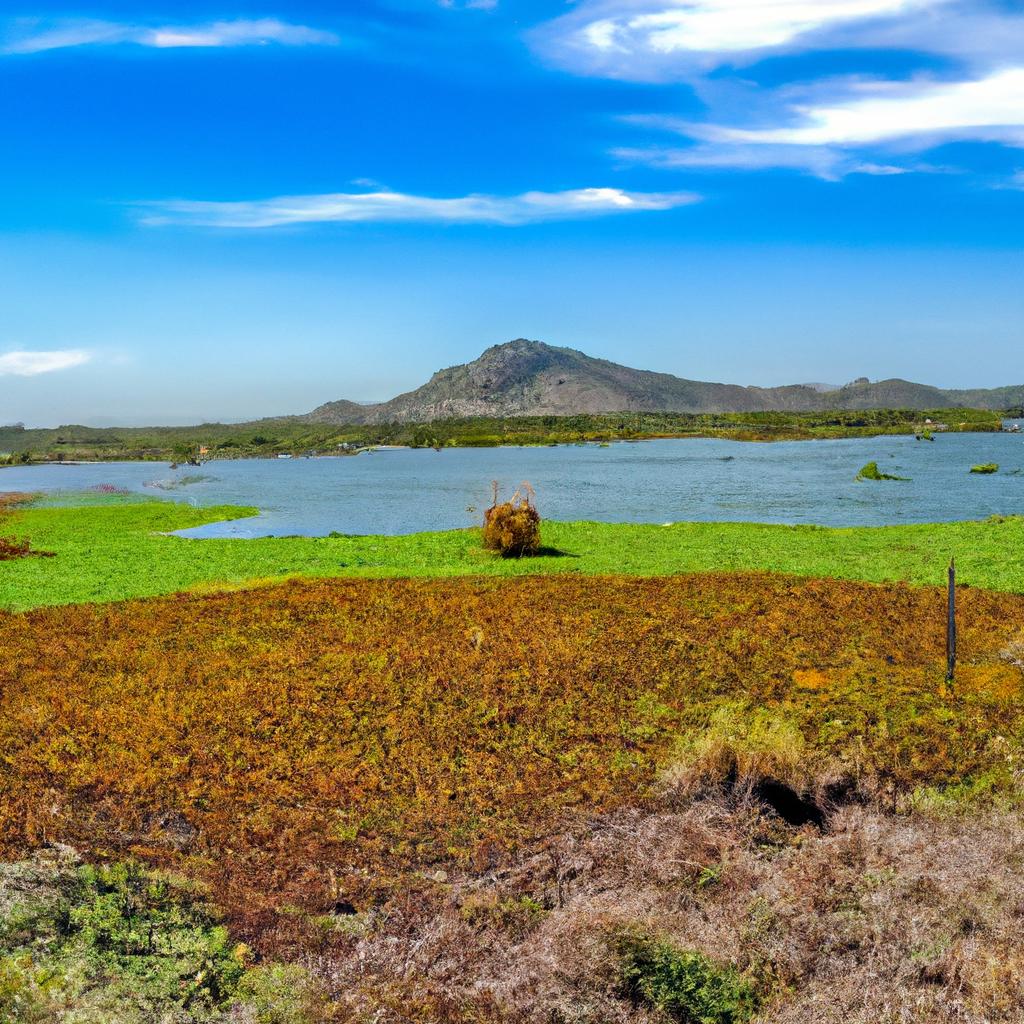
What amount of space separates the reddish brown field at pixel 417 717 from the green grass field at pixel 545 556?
4970 millimetres

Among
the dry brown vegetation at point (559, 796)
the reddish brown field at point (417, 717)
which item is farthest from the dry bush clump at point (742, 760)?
the reddish brown field at point (417, 717)

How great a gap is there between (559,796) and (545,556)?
20.4 metres

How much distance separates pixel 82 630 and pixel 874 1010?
18885 mm

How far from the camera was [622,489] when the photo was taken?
69.9m

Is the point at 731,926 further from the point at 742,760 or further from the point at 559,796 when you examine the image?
the point at 742,760

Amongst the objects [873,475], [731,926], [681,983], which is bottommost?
[681,983]

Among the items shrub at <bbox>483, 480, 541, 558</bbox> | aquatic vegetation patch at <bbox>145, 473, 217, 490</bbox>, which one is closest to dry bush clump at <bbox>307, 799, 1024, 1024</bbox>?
shrub at <bbox>483, 480, 541, 558</bbox>

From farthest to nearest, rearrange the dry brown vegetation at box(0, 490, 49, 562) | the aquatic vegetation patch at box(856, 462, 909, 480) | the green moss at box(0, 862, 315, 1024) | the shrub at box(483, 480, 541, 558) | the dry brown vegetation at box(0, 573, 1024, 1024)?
the aquatic vegetation patch at box(856, 462, 909, 480), the dry brown vegetation at box(0, 490, 49, 562), the shrub at box(483, 480, 541, 558), the dry brown vegetation at box(0, 573, 1024, 1024), the green moss at box(0, 862, 315, 1024)

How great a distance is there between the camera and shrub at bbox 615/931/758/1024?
23.3 feet

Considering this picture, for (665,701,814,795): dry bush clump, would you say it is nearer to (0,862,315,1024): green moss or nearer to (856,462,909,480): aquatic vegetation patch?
(0,862,315,1024): green moss

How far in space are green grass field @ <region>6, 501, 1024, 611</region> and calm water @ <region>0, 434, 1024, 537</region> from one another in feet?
26.3

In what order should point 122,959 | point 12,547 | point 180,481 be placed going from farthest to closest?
point 180,481, point 12,547, point 122,959

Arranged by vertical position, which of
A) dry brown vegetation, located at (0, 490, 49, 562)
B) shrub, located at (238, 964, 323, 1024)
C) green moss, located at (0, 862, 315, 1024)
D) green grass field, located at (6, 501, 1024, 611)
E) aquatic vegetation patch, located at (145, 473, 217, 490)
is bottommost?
shrub, located at (238, 964, 323, 1024)

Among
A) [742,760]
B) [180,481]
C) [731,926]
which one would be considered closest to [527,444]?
[180,481]
